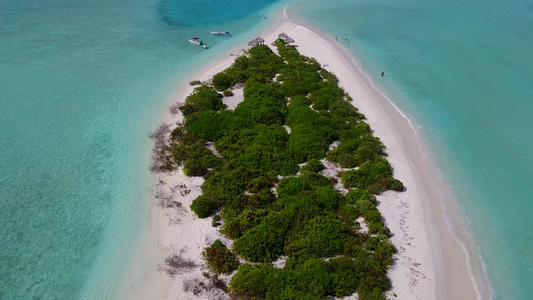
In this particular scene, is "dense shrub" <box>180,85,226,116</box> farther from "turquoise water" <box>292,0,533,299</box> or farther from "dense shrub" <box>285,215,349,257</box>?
"turquoise water" <box>292,0,533,299</box>

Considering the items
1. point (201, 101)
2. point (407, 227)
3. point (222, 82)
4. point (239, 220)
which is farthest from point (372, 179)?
point (222, 82)

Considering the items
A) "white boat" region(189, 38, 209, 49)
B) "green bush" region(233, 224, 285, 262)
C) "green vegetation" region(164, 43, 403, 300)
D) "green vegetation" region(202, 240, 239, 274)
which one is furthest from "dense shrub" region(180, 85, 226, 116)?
"green vegetation" region(202, 240, 239, 274)

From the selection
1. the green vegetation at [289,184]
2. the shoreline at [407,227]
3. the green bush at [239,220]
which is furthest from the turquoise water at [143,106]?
the green bush at [239,220]

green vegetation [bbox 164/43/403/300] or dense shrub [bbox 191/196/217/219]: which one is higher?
green vegetation [bbox 164/43/403/300]

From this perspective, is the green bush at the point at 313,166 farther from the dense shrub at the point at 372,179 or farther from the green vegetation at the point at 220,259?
the green vegetation at the point at 220,259

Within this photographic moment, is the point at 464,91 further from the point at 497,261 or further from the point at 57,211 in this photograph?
the point at 57,211
